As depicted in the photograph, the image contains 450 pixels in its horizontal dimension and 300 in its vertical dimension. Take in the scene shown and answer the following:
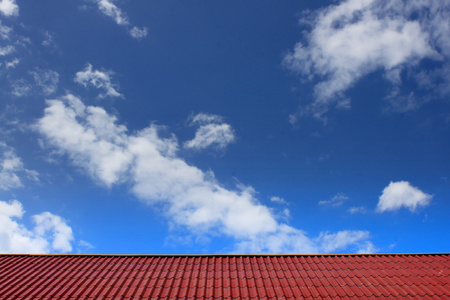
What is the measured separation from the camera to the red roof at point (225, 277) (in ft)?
20.0

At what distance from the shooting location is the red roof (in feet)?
20.0

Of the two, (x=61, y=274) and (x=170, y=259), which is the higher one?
(x=170, y=259)

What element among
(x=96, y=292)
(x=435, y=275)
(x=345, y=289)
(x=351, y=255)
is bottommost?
(x=96, y=292)

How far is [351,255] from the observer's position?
8.51 metres

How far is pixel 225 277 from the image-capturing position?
6.89 m

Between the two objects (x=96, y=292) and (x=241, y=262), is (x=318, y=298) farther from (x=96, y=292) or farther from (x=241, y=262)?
(x=96, y=292)

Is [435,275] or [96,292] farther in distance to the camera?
[435,275]

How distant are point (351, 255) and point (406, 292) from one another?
2.35 m

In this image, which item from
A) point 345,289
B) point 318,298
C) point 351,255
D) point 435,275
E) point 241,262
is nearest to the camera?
point 318,298

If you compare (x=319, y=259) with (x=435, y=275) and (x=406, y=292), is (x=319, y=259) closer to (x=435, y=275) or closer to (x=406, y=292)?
(x=406, y=292)

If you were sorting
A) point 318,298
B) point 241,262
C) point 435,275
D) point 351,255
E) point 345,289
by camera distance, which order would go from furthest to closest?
point 351,255 → point 241,262 → point 435,275 → point 345,289 → point 318,298

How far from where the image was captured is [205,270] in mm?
7355

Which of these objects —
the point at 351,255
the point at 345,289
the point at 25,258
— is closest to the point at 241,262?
the point at 345,289

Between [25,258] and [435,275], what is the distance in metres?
12.6
